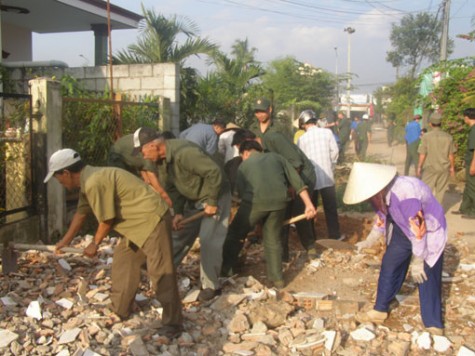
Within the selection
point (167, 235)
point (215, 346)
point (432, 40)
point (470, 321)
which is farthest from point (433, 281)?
point (432, 40)

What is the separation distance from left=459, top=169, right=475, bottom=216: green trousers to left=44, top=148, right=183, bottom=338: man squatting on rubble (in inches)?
229

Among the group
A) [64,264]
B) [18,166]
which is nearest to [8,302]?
[64,264]

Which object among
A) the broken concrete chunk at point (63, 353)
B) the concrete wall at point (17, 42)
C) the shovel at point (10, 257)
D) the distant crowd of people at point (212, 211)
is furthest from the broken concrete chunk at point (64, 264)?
the concrete wall at point (17, 42)

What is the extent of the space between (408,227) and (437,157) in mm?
4687

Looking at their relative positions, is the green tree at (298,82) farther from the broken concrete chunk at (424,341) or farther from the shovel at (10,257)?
the broken concrete chunk at (424,341)

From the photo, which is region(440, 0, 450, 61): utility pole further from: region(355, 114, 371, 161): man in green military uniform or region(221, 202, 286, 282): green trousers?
region(221, 202, 286, 282): green trousers

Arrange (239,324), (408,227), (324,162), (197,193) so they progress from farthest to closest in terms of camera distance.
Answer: (324,162)
(197,193)
(239,324)
(408,227)

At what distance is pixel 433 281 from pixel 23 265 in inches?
151

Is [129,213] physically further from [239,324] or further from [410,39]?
[410,39]

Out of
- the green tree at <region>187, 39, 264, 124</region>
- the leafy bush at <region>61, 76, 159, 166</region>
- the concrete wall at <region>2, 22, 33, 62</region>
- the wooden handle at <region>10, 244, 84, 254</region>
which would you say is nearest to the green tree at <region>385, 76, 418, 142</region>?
the green tree at <region>187, 39, 264, 124</region>

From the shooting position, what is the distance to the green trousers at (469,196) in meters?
7.94

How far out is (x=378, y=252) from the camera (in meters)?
6.26

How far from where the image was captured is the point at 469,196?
8055 millimetres

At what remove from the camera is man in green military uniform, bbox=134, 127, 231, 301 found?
438 cm
